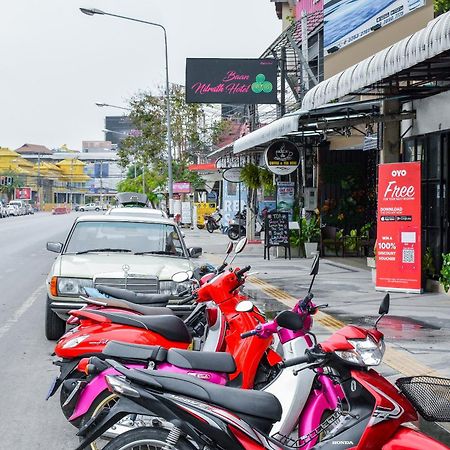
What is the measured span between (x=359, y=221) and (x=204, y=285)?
17111 millimetres

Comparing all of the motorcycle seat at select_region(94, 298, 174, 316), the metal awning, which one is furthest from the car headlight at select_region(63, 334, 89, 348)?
the metal awning

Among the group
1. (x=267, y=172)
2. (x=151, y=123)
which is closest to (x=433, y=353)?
(x=267, y=172)

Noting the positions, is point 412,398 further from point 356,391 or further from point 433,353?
point 433,353

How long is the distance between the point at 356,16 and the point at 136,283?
47.4 feet

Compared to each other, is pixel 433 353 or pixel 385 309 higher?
pixel 385 309

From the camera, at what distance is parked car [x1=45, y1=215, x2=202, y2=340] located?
8.67m

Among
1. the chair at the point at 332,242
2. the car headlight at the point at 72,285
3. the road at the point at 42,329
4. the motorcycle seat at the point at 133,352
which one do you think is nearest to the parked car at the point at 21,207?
the road at the point at 42,329

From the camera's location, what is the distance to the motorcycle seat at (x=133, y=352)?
4.24 metres

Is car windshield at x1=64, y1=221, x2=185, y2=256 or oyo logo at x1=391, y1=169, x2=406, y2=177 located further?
Answer: oyo logo at x1=391, y1=169, x2=406, y2=177

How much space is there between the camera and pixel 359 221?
22.9 meters

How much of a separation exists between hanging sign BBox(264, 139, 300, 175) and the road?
2.51 metres

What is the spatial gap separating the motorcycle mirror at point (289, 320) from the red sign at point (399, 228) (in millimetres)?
9467

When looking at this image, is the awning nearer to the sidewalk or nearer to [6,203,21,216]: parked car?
the sidewalk

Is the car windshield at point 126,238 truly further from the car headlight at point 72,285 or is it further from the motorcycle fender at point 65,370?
the motorcycle fender at point 65,370
